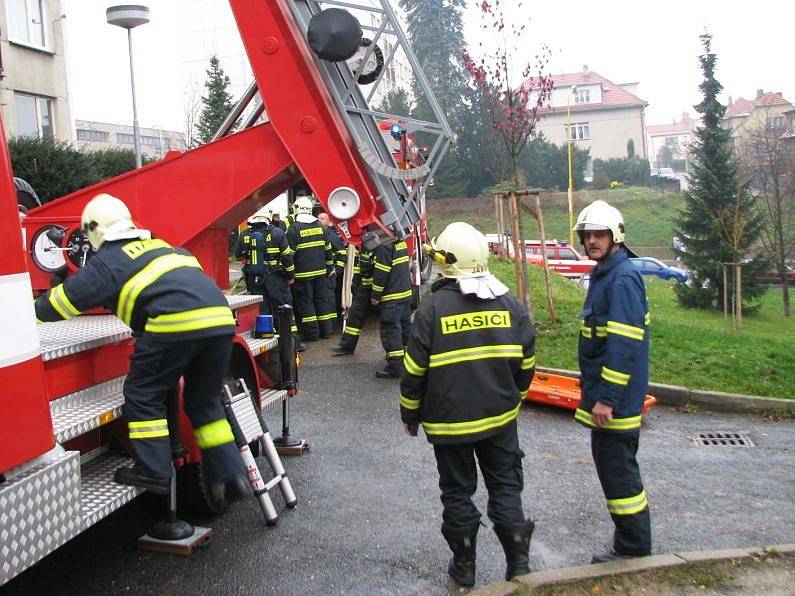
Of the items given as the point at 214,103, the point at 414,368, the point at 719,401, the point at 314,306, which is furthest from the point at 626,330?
the point at 214,103

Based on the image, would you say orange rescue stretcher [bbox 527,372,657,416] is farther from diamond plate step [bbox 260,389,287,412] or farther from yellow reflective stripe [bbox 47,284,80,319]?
yellow reflective stripe [bbox 47,284,80,319]

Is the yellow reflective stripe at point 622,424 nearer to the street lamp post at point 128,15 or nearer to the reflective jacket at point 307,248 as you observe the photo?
the reflective jacket at point 307,248

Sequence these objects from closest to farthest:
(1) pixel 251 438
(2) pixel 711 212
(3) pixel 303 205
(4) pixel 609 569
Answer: (4) pixel 609 569 < (1) pixel 251 438 < (3) pixel 303 205 < (2) pixel 711 212

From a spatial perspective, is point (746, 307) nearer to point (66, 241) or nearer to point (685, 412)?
point (685, 412)

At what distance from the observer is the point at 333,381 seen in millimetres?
7969

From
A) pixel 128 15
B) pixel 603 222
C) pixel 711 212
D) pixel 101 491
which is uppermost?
pixel 128 15

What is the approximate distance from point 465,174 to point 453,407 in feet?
136

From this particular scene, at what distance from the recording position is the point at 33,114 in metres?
22.2

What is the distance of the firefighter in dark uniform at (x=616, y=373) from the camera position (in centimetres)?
368

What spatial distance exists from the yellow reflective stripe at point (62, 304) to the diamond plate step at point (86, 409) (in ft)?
1.31

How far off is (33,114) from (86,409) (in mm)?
21359

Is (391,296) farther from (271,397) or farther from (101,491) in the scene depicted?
(101,491)

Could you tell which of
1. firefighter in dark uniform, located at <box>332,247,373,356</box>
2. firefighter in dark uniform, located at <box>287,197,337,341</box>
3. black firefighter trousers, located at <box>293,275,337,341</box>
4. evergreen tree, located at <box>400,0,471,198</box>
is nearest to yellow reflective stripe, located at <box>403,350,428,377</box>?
firefighter in dark uniform, located at <box>332,247,373,356</box>

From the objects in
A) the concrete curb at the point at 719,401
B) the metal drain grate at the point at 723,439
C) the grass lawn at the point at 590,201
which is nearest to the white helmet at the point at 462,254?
the metal drain grate at the point at 723,439
